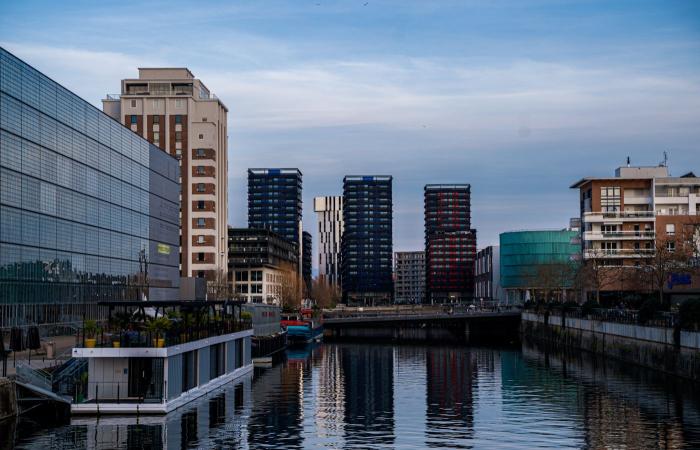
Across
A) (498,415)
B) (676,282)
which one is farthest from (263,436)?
(676,282)

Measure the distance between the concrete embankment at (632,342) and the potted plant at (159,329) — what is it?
4272cm

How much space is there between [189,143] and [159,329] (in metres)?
130

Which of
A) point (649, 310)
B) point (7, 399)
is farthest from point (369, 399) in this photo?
point (649, 310)

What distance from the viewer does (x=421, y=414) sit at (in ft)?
206

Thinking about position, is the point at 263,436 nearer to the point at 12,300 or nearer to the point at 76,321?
the point at 12,300

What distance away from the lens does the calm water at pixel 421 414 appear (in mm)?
50656

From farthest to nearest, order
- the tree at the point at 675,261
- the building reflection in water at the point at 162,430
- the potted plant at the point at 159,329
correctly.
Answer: the tree at the point at 675,261
the potted plant at the point at 159,329
the building reflection in water at the point at 162,430

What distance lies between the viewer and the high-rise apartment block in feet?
557

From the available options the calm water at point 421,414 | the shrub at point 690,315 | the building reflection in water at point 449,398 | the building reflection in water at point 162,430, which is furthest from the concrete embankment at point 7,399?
the shrub at point 690,315

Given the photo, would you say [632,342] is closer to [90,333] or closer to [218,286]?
[90,333]

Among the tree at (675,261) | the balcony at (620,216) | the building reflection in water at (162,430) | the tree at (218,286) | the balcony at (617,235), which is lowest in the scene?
the building reflection in water at (162,430)

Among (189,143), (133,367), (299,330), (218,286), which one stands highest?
(189,143)

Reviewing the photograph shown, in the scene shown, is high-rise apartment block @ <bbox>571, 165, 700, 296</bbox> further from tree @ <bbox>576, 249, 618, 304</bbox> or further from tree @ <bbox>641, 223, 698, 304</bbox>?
tree @ <bbox>641, 223, 698, 304</bbox>

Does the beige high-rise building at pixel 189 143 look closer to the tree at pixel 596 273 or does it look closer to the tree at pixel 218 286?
the tree at pixel 218 286
